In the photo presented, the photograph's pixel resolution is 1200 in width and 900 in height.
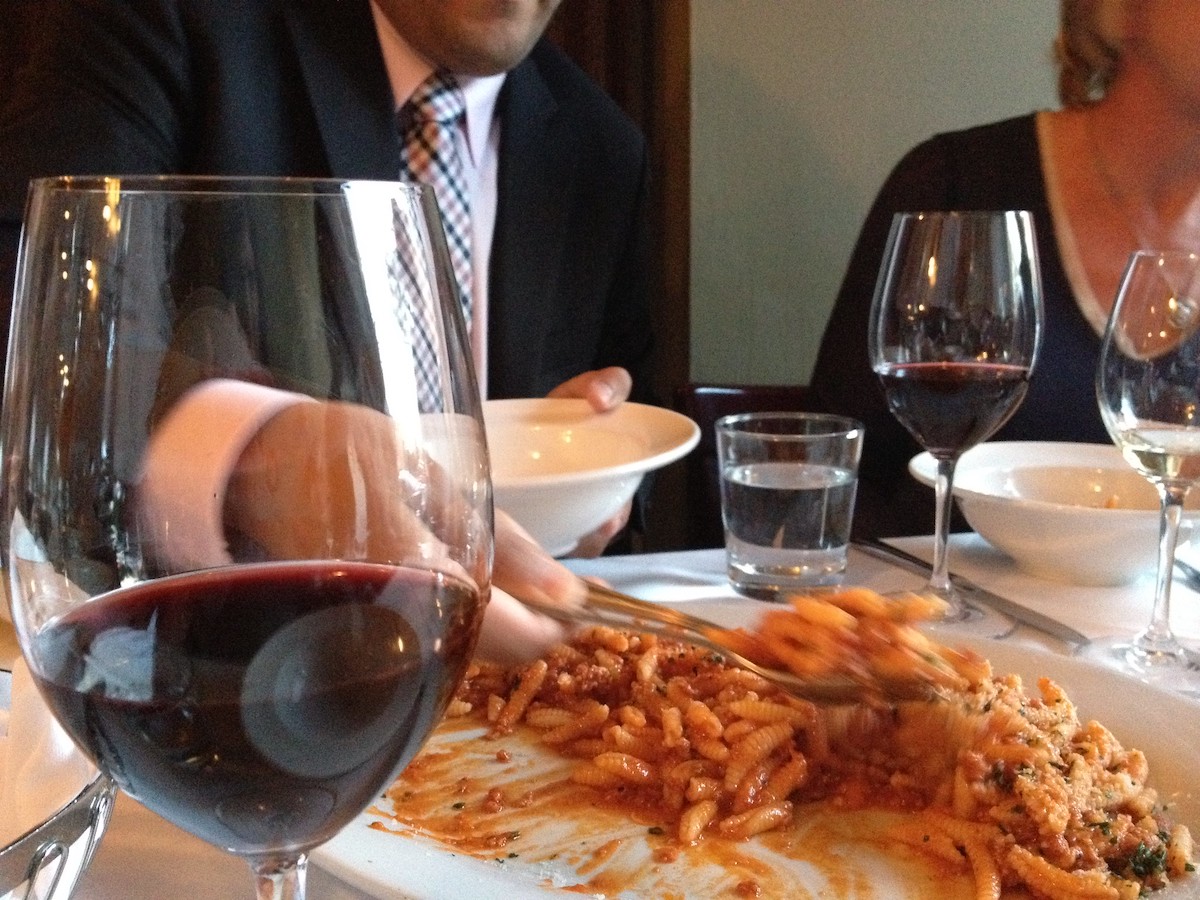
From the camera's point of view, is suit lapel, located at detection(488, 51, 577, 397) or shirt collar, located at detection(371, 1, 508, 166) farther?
suit lapel, located at detection(488, 51, 577, 397)

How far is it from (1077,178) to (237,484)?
2126 mm

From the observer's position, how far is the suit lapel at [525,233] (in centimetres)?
207

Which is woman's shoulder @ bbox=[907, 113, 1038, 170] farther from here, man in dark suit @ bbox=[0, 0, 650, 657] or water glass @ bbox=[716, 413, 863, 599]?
water glass @ bbox=[716, 413, 863, 599]

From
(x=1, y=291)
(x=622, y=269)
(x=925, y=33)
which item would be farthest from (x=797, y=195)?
(x=1, y=291)

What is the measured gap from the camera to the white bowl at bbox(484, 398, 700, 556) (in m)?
1.01

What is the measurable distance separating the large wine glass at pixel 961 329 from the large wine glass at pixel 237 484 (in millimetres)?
775

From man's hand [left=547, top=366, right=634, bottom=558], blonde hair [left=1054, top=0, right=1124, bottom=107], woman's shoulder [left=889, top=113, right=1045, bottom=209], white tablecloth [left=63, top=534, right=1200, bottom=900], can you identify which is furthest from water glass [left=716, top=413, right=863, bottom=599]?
blonde hair [left=1054, top=0, right=1124, bottom=107]

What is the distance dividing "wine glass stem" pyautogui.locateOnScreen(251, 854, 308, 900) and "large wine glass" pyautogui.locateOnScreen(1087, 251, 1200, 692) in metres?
0.74

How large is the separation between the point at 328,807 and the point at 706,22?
291 centimetres

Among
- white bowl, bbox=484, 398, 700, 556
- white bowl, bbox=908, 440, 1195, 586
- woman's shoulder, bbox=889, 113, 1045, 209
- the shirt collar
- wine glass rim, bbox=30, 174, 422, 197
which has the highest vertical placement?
the shirt collar

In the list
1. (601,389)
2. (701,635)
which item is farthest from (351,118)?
(701,635)

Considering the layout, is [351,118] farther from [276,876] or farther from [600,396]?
[276,876]

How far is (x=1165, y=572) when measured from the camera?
0.94 metres

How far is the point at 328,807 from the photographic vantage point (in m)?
0.38
